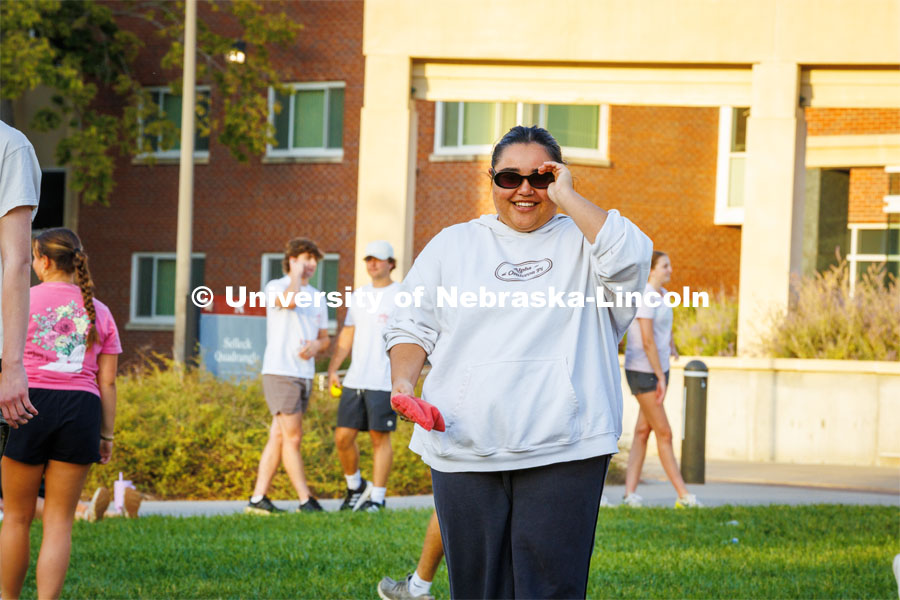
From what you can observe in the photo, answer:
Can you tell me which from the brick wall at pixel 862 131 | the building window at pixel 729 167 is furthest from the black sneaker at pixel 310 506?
the building window at pixel 729 167

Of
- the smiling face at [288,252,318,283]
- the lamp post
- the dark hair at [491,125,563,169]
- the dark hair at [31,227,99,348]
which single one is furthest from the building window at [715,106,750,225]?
the dark hair at [491,125,563,169]

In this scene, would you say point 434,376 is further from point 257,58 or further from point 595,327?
point 257,58

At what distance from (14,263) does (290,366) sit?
559 cm

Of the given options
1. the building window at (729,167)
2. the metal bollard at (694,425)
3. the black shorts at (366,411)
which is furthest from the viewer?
the building window at (729,167)

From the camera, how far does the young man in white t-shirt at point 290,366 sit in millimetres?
9508

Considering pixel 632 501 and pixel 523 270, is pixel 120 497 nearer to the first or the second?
pixel 632 501

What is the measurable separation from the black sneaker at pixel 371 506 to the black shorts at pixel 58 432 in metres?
4.39

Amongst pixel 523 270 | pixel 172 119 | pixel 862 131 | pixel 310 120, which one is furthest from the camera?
pixel 172 119

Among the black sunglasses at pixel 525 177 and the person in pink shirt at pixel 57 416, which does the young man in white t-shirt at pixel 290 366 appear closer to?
the person in pink shirt at pixel 57 416

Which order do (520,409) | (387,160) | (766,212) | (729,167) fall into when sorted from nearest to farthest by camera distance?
(520,409) < (766,212) < (387,160) < (729,167)

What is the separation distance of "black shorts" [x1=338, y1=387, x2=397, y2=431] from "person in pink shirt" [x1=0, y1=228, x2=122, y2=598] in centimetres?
397

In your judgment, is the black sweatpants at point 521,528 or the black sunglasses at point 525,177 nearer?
the black sweatpants at point 521,528

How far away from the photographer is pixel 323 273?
1030 inches

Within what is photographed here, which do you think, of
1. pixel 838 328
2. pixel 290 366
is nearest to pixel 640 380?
pixel 290 366
